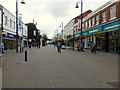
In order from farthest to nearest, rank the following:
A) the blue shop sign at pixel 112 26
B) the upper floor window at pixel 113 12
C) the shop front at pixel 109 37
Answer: the upper floor window at pixel 113 12 → the shop front at pixel 109 37 → the blue shop sign at pixel 112 26

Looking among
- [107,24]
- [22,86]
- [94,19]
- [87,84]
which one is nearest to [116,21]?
[107,24]

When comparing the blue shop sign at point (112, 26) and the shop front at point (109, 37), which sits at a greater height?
the blue shop sign at point (112, 26)

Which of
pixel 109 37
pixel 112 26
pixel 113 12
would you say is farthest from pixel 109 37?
pixel 113 12

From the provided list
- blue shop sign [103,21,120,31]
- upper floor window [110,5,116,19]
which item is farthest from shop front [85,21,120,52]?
upper floor window [110,5,116,19]

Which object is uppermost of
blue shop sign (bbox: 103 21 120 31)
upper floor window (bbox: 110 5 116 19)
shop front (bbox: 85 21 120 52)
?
upper floor window (bbox: 110 5 116 19)

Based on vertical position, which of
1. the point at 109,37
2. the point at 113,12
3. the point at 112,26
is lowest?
the point at 109,37

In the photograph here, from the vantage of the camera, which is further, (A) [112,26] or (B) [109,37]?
(B) [109,37]

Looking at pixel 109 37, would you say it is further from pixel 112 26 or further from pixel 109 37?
pixel 112 26

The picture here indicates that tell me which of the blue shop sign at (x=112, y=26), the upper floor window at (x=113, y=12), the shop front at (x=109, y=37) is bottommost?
the shop front at (x=109, y=37)

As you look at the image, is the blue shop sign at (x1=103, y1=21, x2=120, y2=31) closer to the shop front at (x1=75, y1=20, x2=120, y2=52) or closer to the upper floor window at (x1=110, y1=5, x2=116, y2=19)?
the shop front at (x1=75, y1=20, x2=120, y2=52)

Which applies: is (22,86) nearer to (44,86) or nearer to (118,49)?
(44,86)

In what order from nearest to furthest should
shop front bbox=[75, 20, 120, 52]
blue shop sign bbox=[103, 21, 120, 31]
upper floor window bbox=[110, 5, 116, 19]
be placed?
blue shop sign bbox=[103, 21, 120, 31], shop front bbox=[75, 20, 120, 52], upper floor window bbox=[110, 5, 116, 19]

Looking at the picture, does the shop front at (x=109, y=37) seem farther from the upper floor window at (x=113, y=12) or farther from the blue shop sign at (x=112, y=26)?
the upper floor window at (x=113, y=12)

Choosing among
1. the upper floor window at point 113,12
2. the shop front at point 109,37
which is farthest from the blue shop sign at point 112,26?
the upper floor window at point 113,12
